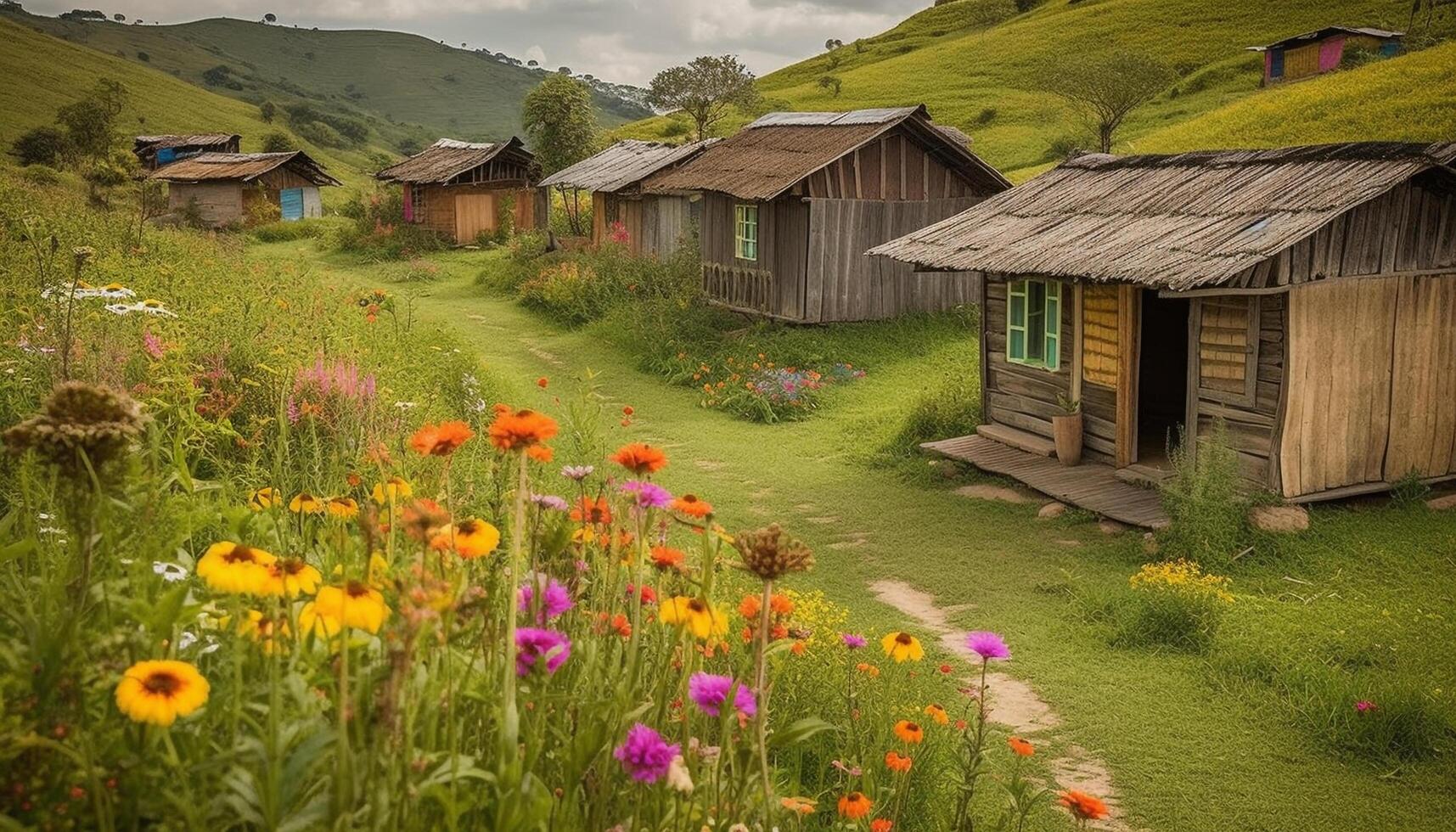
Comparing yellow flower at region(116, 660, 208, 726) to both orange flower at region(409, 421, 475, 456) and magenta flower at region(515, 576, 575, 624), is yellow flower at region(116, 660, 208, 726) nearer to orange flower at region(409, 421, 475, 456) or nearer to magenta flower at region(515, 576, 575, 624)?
orange flower at region(409, 421, 475, 456)

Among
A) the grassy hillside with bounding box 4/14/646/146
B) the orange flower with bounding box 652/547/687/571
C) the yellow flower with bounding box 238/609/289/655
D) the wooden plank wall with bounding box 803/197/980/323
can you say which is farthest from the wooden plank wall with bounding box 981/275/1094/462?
the grassy hillside with bounding box 4/14/646/146

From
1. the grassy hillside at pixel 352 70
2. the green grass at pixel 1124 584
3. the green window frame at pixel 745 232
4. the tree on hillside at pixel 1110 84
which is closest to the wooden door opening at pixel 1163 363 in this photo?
the green grass at pixel 1124 584

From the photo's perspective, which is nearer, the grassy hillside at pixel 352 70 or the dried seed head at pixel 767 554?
the dried seed head at pixel 767 554

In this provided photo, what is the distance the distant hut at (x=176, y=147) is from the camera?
4897 cm

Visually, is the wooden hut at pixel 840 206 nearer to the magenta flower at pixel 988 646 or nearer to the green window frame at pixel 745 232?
the green window frame at pixel 745 232

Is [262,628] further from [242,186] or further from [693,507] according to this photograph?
[242,186]

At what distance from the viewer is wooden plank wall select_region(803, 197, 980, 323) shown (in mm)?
17406

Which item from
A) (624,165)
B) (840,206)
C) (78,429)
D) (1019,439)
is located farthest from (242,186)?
(78,429)

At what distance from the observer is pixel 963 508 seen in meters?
10.5

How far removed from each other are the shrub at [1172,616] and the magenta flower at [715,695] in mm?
5592

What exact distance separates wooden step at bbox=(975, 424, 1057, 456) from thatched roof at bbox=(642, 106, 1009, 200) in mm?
5591

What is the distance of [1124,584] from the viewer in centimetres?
842

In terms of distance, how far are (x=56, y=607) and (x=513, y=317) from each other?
774 inches

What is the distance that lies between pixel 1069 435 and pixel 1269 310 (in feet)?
7.96
